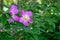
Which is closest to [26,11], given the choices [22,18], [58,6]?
[22,18]

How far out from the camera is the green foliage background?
4.18ft

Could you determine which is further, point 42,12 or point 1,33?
point 42,12

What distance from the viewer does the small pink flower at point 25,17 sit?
54.0 inches

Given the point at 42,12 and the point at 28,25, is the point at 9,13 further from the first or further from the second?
the point at 42,12

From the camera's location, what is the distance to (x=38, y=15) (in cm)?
157

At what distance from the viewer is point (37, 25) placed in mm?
1479

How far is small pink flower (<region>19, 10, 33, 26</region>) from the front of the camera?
4.50 ft

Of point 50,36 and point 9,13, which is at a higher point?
point 9,13

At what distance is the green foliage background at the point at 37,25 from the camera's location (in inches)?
50.1

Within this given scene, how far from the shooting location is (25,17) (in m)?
1.43

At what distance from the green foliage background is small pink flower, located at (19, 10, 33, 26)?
0.09 ft

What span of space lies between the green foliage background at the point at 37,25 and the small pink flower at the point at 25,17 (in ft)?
0.09

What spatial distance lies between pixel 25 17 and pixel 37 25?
105mm

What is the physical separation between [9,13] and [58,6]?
0.66 meters
